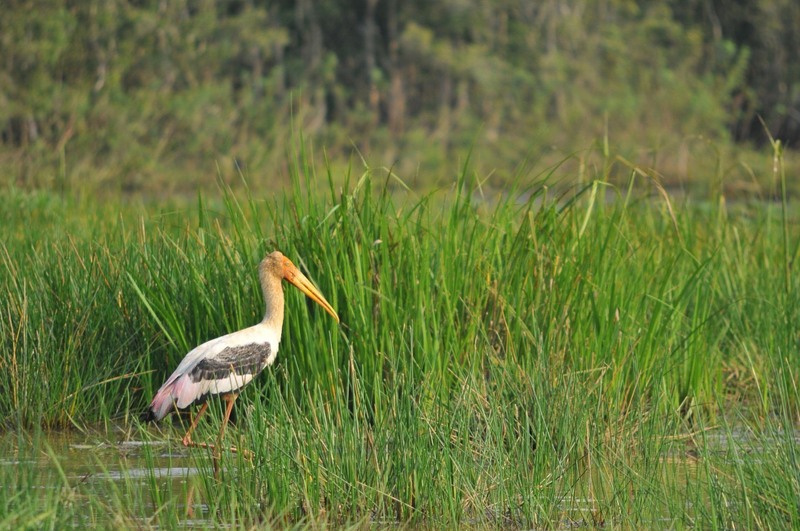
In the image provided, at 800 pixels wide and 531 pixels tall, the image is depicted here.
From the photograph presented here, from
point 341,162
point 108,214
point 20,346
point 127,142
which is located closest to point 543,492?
point 20,346

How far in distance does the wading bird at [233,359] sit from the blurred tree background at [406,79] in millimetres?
12944

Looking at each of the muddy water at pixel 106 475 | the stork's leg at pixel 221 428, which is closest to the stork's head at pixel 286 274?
the stork's leg at pixel 221 428

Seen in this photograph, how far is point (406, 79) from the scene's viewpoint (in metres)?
28.7

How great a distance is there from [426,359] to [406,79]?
2398 centimetres

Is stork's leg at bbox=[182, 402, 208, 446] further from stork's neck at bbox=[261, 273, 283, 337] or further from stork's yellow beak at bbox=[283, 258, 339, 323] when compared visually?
stork's yellow beak at bbox=[283, 258, 339, 323]

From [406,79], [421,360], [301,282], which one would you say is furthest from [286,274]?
[406,79]

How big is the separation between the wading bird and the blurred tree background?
12.9 meters

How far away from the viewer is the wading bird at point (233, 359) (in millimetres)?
5094

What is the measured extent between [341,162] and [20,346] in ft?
52.6

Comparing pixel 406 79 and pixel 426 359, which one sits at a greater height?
pixel 426 359

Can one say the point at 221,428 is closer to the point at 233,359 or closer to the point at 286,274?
the point at 233,359

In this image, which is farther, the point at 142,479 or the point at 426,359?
the point at 426,359

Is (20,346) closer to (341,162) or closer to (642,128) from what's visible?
(341,162)

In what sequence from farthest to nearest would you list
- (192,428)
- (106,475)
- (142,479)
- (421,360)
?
1. (421,360)
2. (192,428)
3. (142,479)
4. (106,475)
